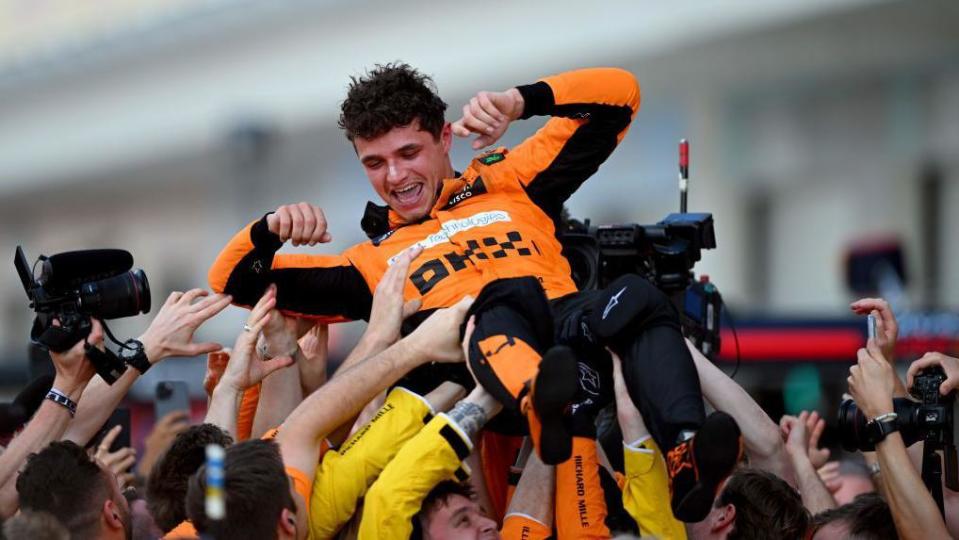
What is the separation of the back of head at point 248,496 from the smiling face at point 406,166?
1.48 metres

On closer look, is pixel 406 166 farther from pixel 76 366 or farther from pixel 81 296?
pixel 76 366

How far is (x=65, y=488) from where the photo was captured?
4750 millimetres

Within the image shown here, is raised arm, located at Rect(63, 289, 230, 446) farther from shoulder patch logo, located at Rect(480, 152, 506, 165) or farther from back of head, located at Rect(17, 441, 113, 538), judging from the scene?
shoulder patch logo, located at Rect(480, 152, 506, 165)

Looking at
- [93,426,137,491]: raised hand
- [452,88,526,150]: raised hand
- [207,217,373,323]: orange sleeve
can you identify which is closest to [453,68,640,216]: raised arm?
[452,88,526,150]: raised hand

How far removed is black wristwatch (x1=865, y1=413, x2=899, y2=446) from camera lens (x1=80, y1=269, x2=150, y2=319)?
2476mm

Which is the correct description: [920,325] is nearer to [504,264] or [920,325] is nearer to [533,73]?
[504,264]

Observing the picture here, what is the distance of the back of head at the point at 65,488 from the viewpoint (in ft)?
15.6

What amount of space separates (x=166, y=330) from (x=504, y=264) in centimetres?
122

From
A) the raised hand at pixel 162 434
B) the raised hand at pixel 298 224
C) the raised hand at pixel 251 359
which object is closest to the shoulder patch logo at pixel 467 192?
the raised hand at pixel 298 224

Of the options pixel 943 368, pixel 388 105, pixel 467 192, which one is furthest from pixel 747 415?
pixel 388 105

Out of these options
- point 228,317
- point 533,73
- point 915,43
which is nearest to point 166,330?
point 533,73

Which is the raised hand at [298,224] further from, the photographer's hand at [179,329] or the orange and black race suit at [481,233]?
the photographer's hand at [179,329]

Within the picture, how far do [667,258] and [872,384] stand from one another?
3.41 feet

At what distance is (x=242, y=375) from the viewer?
539 cm
